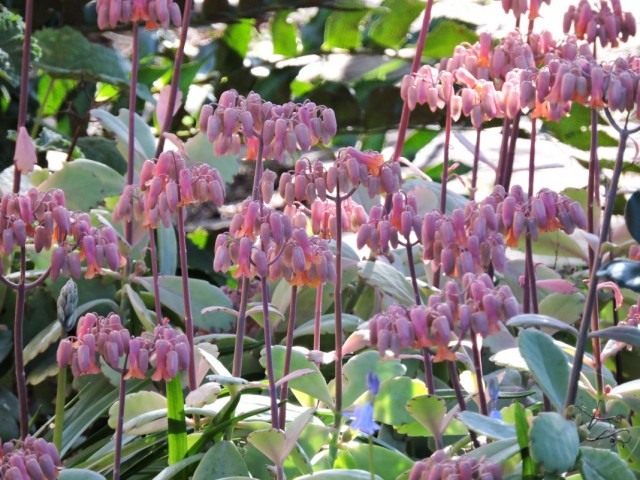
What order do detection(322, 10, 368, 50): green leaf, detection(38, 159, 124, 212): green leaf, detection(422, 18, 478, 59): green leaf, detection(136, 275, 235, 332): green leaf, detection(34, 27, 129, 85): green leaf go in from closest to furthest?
1. detection(136, 275, 235, 332): green leaf
2. detection(38, 159, 124, 212): green leaf
3. detection(34, 27, 129, 85): green leaf
4. detection(422, 18, 478, 59): green leaf
5. detection(322, 10, 368, 50): green leaf

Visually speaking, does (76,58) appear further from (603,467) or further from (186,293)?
(603,467)

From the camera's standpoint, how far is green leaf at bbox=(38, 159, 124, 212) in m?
1.58

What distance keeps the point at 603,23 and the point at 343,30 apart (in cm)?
128

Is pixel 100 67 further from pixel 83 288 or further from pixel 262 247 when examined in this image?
pixel 262 247

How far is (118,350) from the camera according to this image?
942 millimetres

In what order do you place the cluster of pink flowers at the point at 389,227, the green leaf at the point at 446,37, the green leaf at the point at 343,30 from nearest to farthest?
the cluster of pink flowers at the point at 389,227, the green leaf at the point at 446,37, the green leaf at the point at 343,30

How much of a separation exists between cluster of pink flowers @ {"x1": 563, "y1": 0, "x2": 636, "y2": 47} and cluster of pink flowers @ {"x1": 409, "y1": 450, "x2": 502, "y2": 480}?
0.56m

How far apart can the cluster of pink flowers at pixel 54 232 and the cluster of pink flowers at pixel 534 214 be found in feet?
1.15

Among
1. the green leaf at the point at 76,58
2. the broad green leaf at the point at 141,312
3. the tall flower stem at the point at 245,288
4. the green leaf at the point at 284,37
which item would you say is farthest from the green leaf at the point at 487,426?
the green leaf at the point at 284,37

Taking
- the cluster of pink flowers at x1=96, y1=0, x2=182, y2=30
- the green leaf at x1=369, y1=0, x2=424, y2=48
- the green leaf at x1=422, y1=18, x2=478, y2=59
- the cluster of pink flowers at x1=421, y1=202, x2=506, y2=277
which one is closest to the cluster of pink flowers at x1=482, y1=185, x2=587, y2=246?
the cluster of pink flowers at x1=421, y1=202, x2=506, y2=277

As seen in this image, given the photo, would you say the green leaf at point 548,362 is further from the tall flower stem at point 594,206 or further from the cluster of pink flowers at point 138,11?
the cluster of pink flowers at point 138,11

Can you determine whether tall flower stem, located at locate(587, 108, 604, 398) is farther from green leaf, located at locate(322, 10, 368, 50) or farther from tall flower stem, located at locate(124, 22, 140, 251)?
green leaf, located at locate(322, 10, 368, 50)

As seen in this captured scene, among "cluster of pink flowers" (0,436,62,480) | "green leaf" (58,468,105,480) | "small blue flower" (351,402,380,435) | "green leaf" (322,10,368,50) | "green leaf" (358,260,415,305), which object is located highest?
"green leaf" (322,10,368,50)

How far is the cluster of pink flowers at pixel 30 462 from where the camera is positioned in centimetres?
86
